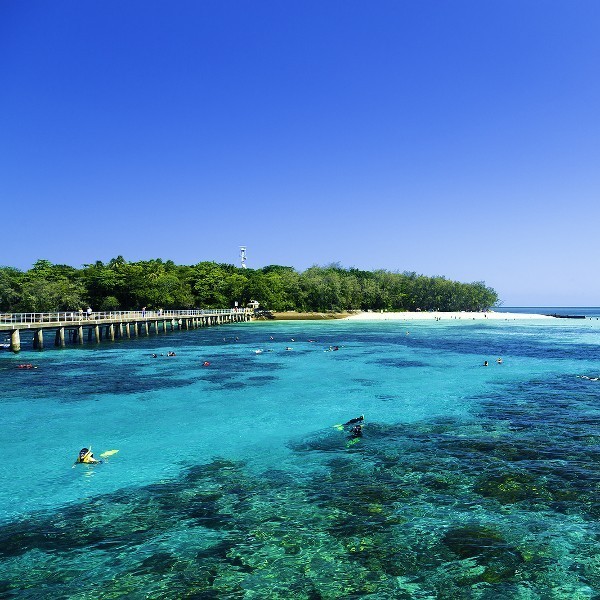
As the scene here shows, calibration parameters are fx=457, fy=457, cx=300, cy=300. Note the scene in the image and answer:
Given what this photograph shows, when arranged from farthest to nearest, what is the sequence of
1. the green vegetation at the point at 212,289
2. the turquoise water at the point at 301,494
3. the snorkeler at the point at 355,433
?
the green vegetation at the point at 212,289 → the snorkeler at the point at 355,433 → the turquoise water at the point at 301,494

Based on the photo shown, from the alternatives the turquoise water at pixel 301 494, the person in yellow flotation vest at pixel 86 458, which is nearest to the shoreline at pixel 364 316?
the turquoise water at pixel 301 494

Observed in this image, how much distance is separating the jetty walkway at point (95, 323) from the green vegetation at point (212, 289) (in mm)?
8225

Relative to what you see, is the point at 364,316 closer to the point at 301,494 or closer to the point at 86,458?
the point at 86,458

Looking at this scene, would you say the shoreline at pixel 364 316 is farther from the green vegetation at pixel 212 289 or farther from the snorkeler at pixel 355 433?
the snorkeler at pixel 355 433

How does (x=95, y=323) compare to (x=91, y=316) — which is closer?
(x=95, y=323)

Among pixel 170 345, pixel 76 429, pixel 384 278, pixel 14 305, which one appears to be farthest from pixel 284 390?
pixel 384 278

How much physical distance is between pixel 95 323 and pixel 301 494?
56.6 metres

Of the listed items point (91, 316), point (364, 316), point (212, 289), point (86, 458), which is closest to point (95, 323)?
point (91, 316)

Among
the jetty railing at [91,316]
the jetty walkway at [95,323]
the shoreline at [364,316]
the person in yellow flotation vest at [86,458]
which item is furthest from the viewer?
the shoreline at [364,316]

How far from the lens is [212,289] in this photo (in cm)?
12888

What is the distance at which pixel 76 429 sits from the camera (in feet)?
69.8

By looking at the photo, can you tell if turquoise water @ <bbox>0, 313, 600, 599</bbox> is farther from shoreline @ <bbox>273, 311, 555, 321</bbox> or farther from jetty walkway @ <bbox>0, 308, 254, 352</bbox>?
shoreline @ <bbox>273, 311, 555, 321</bbox>

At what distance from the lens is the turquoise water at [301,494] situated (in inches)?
377

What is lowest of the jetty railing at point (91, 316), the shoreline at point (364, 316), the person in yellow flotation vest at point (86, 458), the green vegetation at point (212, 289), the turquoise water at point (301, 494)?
the turquoise water at point (301, 494)
